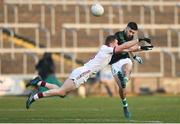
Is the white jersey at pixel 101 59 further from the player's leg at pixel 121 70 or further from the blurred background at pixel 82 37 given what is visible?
the blurred background at pixel 82 37

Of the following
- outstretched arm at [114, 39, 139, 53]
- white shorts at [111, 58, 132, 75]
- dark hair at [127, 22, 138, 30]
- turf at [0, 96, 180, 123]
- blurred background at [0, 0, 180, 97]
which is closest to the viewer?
turf at [0, 96, 180, 123]

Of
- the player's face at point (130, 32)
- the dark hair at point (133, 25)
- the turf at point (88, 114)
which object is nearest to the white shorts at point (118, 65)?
the turf at point (88, 114)

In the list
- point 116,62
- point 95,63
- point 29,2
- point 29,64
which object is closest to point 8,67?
point 29,64

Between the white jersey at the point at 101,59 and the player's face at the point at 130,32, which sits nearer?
the white jersey at the point at 101,59

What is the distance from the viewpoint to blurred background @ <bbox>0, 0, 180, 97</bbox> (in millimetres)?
34688

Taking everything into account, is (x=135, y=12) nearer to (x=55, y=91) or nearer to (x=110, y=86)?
(x=110, y=86)

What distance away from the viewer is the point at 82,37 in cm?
3697

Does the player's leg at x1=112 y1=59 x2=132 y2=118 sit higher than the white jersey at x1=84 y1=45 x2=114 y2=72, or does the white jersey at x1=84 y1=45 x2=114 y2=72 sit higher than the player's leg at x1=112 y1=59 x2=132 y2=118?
the white jersey at x1=84 y1=45 x2=114 y2=72

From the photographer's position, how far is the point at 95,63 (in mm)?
16203

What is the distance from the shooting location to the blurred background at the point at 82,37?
34.7 m

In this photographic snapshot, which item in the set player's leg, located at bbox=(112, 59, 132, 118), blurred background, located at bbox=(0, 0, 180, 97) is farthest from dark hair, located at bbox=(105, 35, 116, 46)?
blurred background, located at bbox=(0, 0, 180, 97)

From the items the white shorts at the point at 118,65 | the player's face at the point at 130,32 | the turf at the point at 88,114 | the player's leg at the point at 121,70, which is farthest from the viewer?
the white shorts at the point at 118,65

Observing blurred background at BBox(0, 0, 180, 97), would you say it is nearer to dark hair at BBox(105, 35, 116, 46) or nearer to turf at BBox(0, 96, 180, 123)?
turf at BBox(0, 96, 180, 123)

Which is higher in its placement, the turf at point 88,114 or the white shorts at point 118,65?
the white shorts at point 118,65
